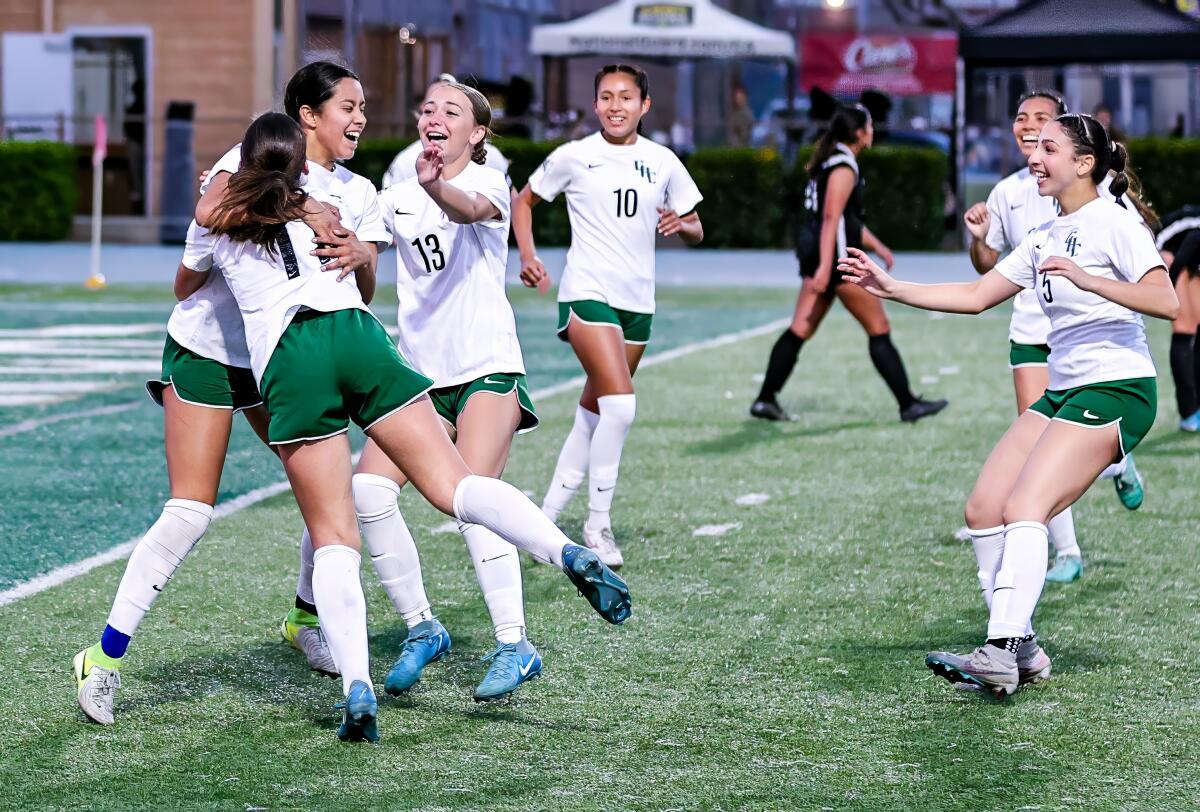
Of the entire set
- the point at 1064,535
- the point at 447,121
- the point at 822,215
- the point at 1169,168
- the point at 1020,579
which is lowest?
the point at 1064,535

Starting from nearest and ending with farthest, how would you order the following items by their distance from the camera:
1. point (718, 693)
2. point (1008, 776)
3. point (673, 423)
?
point (1008, 776) → point (718, 693) → point (673, 423)

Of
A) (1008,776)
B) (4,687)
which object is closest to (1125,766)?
(1008,776)

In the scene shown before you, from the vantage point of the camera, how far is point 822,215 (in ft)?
39.5

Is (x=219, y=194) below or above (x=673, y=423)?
above

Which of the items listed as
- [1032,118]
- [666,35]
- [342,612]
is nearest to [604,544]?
[1032,118]

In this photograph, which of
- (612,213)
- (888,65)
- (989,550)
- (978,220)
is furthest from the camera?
(888,65)

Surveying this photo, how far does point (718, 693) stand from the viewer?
5.68 m

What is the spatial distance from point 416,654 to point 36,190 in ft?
84.3

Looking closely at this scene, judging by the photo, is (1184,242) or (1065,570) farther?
(1184,242)

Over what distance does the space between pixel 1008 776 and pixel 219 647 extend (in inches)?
109

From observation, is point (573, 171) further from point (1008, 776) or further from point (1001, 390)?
point (1001, 390)

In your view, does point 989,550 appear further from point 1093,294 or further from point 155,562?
point 155,562

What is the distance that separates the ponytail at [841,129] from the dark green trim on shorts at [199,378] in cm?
662

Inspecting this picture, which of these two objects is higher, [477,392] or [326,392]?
[326,392]
